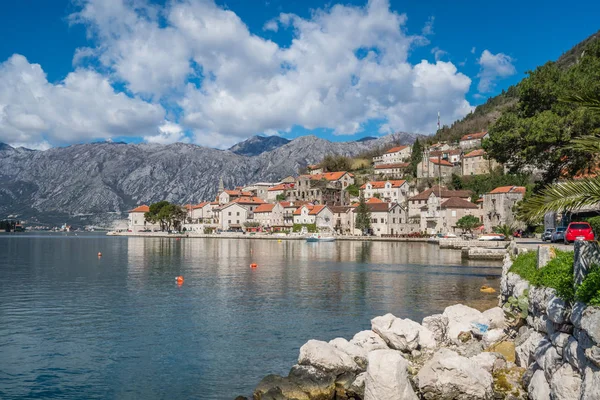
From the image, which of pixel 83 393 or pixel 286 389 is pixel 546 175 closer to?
pixel 286 389

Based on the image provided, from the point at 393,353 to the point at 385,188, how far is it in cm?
13254

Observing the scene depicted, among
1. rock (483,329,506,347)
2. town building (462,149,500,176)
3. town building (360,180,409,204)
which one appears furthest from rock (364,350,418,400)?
town building (462,149,500,176)

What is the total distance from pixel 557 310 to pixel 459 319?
848 cm

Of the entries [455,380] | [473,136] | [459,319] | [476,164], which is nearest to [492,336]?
[459,319]

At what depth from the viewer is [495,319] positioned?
62.5 feet

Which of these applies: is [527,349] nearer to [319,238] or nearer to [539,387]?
[539,387]

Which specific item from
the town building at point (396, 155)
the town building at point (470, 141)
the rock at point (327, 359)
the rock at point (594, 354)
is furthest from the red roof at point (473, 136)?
the rock at point (594, 354)

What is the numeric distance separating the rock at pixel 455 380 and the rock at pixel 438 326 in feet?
15.2

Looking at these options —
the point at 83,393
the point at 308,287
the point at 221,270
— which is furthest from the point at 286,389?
the point at 221,270

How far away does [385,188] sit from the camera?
144 m

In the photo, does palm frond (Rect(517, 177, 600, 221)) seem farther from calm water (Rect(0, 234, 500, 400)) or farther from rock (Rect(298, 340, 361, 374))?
calm water (Rect(0, 234, 500, 400))

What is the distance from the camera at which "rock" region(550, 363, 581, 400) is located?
1026cm

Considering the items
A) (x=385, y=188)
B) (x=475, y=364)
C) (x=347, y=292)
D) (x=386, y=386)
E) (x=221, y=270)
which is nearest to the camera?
(x=386, y=386)

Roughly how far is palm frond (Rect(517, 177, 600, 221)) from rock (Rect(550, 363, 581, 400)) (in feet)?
10.9
